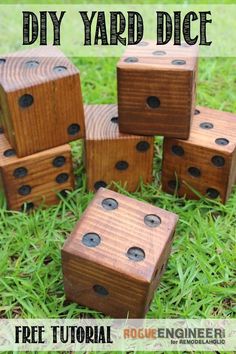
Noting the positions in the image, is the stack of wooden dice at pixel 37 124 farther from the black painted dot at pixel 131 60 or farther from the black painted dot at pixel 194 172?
the black painted dot at pixel 194 172

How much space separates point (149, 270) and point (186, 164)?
695mm

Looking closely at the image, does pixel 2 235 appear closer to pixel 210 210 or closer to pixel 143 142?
Result: pixel 143 142

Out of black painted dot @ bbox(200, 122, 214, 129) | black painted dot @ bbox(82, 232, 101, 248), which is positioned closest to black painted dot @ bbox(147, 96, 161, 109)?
black painted dot @ bbox(200, 122, 214, 129)

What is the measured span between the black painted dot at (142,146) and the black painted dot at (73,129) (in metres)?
0.25

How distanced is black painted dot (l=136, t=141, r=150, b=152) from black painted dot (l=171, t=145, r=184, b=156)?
0.10 m

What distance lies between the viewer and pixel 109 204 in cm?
182

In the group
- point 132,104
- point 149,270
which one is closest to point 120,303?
point 149,270

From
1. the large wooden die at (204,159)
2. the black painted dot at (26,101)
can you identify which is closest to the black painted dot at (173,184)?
the large wooden die at (204,159)

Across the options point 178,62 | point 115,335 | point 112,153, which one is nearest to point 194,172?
point 112,153

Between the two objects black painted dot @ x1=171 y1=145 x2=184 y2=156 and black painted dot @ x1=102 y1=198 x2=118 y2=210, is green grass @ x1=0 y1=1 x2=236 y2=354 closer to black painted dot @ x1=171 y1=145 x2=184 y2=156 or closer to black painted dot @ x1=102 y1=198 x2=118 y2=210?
black painted dot @ x1=171 y1=145 x2=184 y2=156

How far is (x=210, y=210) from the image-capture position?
2219mm

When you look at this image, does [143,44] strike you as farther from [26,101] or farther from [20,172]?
[20,172]

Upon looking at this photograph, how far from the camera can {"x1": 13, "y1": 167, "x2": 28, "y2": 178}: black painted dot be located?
6.81ft

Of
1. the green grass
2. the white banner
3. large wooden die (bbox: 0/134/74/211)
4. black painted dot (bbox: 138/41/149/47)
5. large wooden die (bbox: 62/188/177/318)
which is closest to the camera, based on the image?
large wooden die (bbox: 62/188/177/318)
